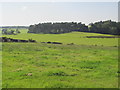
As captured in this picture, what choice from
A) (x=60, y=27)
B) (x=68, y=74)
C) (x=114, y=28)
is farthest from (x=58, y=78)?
(x=60, y=27)

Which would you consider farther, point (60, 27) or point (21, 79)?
point (60, 27)

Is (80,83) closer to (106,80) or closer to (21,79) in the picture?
(106,80)

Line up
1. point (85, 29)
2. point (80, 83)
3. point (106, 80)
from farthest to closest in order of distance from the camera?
point (85, 29)
point (106, 80)
point (80, 83)

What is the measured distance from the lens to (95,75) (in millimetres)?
21328

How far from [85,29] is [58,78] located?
509ft

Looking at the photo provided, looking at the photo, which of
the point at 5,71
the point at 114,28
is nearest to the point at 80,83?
the point at 5,71

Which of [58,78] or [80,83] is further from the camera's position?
[58,78]

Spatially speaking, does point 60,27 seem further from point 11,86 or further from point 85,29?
point 11,86

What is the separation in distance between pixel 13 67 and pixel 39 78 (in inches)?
277

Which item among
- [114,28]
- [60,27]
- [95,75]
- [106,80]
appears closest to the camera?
[106,80]

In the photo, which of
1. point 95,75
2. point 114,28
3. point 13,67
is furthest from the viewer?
point 114,28

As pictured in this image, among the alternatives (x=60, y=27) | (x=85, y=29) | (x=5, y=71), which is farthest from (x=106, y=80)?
(x=60, y=27)

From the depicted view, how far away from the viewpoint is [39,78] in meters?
19.6

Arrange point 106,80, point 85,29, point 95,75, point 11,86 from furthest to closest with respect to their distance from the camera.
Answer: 1. point 85,29
2. point 95,75
3. point 106,80
4. point 11,86
